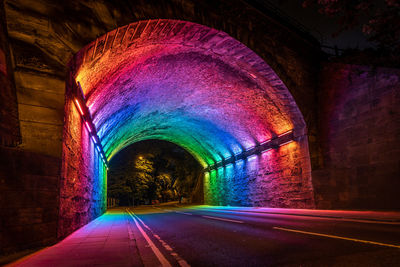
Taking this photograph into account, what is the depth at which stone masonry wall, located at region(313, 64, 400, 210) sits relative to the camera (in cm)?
1183

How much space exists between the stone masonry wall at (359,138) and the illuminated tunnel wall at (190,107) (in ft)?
4.32

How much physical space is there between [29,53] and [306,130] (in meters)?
13.6

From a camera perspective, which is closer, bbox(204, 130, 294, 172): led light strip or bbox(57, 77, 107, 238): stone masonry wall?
bbox(57, 77, 107, 238): stone masonry wall

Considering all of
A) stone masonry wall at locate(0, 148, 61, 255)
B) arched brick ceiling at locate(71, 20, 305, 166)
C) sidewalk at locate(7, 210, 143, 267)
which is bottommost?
sidewalk at locate(7, 210, 143, 267)

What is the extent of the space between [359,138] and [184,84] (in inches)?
389

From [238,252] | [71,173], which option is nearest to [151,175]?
[71,173]

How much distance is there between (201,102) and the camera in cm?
1903

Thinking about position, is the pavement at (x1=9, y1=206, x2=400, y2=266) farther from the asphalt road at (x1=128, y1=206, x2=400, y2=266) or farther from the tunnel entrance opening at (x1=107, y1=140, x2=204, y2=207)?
the tunnel entrance opening at (x1=107, y1=140, x2=204, y2=207)

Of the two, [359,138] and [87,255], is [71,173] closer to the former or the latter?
[87,255]

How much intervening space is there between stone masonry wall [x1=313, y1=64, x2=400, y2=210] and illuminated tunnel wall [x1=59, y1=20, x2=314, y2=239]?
132 centimetres

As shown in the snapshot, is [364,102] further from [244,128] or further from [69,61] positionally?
[69,61]

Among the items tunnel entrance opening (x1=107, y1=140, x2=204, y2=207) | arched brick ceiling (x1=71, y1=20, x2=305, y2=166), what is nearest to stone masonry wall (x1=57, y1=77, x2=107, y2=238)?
arched brick ceiling (x1=71, y1=20, x2=305, y2=166)

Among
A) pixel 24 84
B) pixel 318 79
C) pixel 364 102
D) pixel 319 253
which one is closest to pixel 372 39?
pixel 364 102

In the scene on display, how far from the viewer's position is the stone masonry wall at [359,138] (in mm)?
11828
